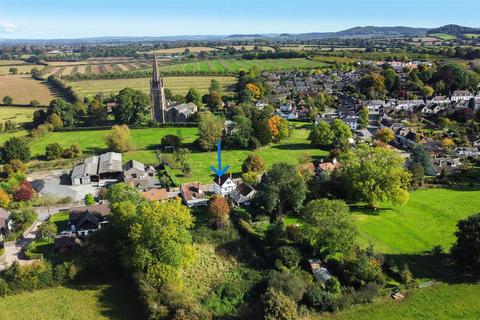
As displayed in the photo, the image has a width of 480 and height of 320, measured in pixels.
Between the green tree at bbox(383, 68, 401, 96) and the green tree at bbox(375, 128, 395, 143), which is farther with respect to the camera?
the green tree at bbox(383, 68, 401, 96)

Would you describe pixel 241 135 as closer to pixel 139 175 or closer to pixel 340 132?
pixel 340 132

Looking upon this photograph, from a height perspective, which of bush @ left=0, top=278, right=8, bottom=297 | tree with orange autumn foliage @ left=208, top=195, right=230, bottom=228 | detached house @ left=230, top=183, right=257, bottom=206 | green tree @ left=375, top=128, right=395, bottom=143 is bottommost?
bush @ left=0, top=278, right=8, bottom=297

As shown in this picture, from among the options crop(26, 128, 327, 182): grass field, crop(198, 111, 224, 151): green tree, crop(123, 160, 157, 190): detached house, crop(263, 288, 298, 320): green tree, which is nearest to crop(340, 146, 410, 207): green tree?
crop(26, 128, 327, 182): grass field

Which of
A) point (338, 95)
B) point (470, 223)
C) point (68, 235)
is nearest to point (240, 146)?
point (68, 235)

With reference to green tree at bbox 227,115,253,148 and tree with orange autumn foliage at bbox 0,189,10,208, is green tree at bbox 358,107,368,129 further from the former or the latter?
tree with orange autumn foliage at bbox 0,189,10,208

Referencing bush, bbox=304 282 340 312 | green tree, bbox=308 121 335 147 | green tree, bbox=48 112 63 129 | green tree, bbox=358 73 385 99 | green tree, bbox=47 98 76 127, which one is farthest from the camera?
green tree, bbox=358 73 385 99

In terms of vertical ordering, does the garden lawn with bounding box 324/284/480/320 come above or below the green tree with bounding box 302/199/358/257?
below
